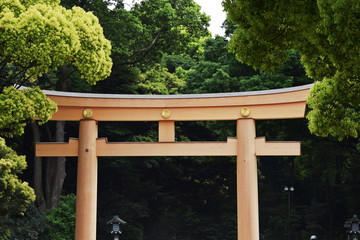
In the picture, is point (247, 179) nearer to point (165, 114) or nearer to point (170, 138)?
point (170, 138)

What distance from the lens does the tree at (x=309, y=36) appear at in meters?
7.38

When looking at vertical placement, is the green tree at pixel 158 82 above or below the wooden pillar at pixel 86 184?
above

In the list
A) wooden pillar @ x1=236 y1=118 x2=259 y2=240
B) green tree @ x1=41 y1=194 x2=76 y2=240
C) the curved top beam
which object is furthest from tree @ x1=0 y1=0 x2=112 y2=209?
green tree @ x1=41 y1=194 x2=76 y2=240

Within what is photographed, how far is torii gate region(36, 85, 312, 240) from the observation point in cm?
1766

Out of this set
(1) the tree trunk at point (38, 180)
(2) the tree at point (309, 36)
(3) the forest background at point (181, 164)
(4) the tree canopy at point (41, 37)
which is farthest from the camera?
(3) the forest background at point (181, 164)

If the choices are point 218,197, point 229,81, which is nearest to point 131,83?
point 229,81

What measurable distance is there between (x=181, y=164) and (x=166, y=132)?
7.83 meters

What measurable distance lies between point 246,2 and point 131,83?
55.5 ft

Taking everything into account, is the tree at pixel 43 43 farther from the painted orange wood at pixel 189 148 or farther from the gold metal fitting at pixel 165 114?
the painted orange wood at pixel 189 148

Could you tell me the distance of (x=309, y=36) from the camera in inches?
339

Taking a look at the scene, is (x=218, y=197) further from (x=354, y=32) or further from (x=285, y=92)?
(x=354, y=32)

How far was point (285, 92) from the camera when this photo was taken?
1712 cm

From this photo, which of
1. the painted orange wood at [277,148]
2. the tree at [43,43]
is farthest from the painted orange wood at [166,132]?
the tree at [43,43]

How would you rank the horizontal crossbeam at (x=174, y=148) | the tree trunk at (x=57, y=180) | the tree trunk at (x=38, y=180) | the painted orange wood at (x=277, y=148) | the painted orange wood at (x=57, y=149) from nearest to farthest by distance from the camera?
the painted orange wood at (x=277, y=148) < the horizontal crossbeam at (x=174, y=148) < the painted orange wood at (x=57, y=149) < the tree trunk at (x=38, y=180) < the tree trunk at (x=57, y=180)
